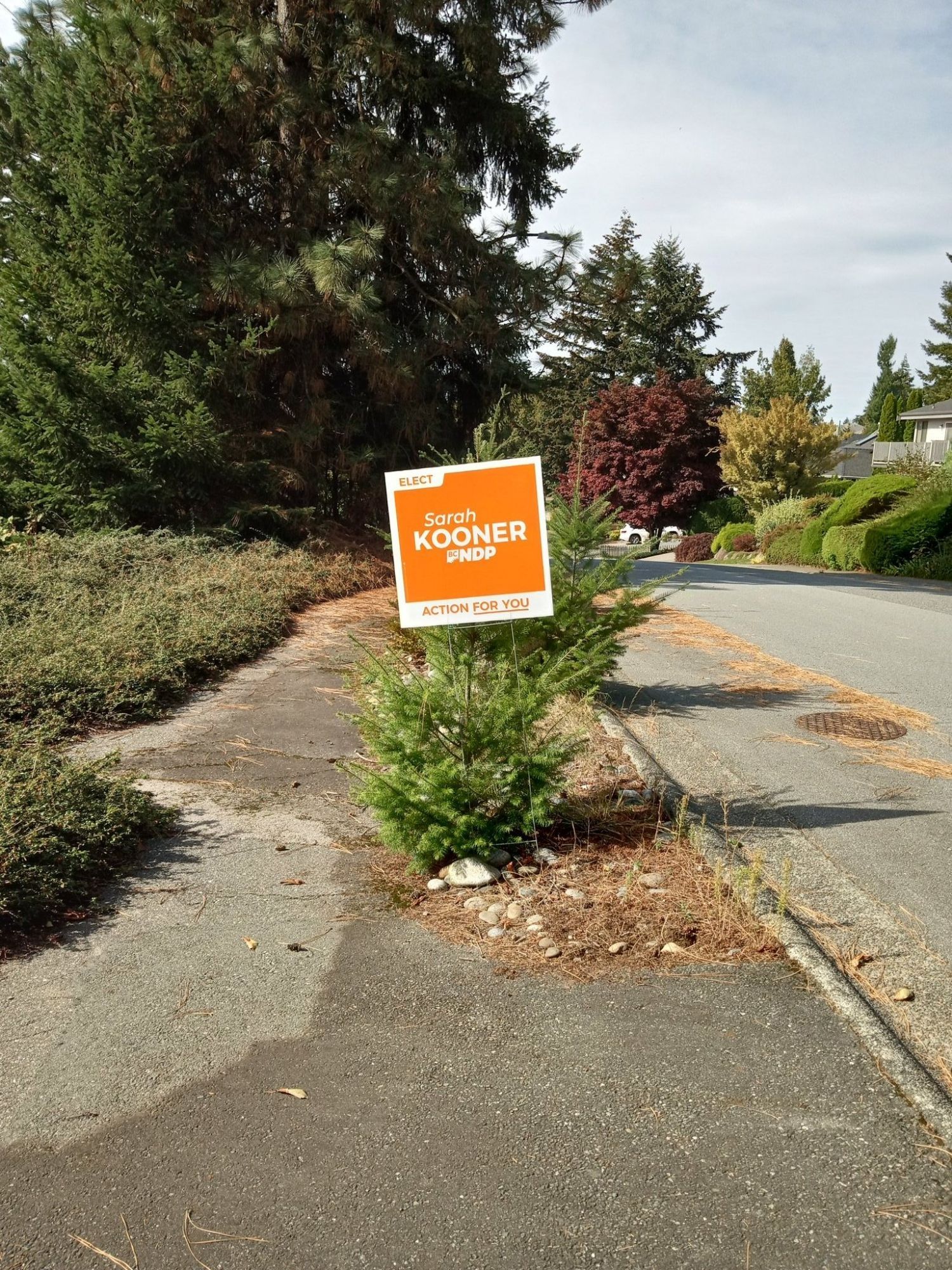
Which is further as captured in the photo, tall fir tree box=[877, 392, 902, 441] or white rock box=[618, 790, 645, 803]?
tall fir tree box=[877, 392, 902, 441]

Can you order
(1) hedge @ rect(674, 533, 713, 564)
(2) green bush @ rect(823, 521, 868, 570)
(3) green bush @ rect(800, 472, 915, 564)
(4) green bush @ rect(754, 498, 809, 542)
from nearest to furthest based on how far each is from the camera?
1. (2) green bush @ rect(823, 521, 868, 570)
2. (3) green bush @ rect(800, 472, 915, 564)
3. (4) green bush @ rect(754, 498, 809, 542)
4. (1) hedge @ rect(674, 533, 713, 564)

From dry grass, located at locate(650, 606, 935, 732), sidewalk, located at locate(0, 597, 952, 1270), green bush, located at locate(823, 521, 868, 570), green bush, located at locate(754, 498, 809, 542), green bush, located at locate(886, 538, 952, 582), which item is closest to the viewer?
sidewalk, located at locate(0, 597, 952, 1270)

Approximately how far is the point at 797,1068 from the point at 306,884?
6.93 feet

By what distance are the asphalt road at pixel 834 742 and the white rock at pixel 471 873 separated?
5.03ft

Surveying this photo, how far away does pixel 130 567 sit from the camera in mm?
10781

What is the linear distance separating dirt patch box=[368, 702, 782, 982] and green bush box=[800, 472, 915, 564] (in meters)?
22.7

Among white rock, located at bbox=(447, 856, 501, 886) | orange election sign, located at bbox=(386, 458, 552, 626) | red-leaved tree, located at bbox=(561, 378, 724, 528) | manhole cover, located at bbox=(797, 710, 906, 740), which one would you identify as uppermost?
red-leaved tree, located at bbox=(561, 378, 724, 528)

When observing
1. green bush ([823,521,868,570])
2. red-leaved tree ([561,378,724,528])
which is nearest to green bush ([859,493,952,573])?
green bush ([823,521,868,570])

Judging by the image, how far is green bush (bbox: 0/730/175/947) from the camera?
11.6ft

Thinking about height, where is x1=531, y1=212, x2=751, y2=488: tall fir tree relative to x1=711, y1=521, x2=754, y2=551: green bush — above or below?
above

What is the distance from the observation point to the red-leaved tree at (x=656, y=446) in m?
41.8

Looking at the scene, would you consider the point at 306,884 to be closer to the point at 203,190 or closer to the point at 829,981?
the point at 829,981

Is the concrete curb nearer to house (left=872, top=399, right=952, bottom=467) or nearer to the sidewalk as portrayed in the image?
the sidewalk

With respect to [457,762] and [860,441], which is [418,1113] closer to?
[457,762]
